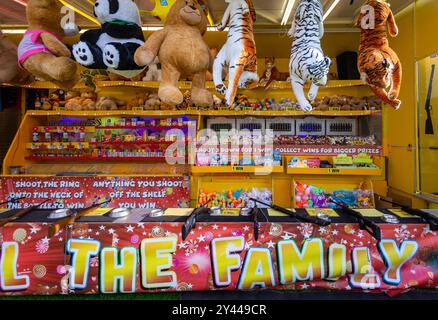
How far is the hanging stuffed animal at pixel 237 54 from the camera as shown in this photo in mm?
1737

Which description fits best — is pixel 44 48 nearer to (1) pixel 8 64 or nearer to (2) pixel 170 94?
(1) pixel 8 64

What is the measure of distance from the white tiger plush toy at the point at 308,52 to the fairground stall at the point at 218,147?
0.04 ft

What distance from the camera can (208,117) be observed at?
15.1 ft

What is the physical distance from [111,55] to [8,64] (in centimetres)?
81

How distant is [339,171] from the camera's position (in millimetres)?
3504

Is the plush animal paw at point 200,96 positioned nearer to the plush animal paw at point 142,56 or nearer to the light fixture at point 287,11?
the plush animal paw at point 142,56

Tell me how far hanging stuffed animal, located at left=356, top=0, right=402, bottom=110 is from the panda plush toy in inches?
59.9

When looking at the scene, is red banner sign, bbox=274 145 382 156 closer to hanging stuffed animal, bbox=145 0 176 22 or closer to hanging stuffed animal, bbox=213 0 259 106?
hanging stuffed animal, bbox=213 0 259 106

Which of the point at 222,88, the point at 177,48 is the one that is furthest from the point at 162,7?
the point at 222,88

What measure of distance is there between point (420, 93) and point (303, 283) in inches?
136

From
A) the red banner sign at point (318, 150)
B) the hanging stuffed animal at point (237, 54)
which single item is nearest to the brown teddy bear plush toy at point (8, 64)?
the hanging stuffed animal at point (237, 54)

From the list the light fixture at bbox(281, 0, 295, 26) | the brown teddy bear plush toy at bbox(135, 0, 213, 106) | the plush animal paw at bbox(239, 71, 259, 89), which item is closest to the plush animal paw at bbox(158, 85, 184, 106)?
the brown teddy bear plush toy at bbox(135, 0, 213, 106)

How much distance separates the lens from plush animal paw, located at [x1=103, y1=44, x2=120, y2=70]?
175cm
